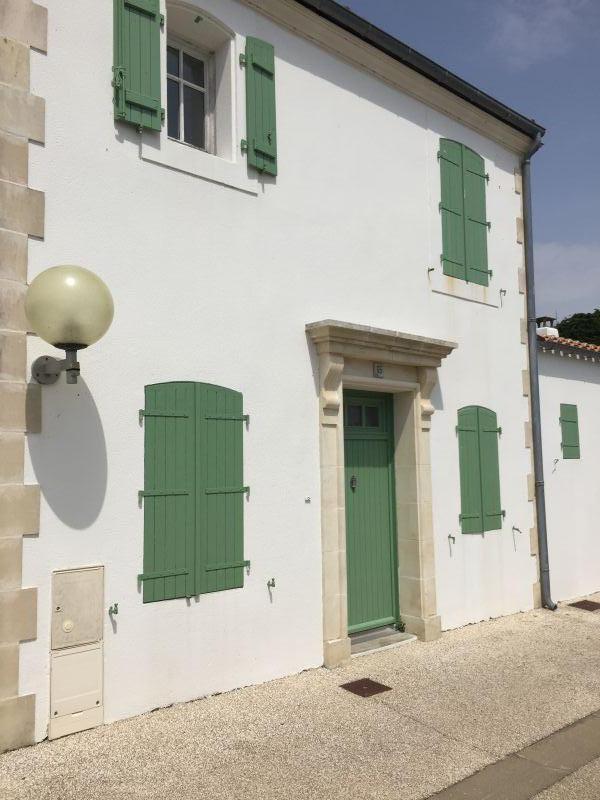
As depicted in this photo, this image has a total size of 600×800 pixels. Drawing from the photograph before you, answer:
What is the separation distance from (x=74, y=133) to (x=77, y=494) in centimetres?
240

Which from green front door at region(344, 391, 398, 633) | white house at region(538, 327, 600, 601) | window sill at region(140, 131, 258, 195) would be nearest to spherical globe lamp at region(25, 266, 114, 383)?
window sill at region(140, 131, 258, 195)

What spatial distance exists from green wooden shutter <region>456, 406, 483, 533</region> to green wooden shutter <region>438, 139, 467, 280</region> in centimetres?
156

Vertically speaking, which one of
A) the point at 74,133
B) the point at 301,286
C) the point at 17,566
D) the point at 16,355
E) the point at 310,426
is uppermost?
the point at 74,133

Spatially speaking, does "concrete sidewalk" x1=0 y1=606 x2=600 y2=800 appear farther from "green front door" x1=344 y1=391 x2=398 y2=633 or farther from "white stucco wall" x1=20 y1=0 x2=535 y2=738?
"green front door" x1=344 y1=391 x2=398 y2=633

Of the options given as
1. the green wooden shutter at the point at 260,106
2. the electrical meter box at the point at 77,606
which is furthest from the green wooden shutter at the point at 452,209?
the electrical meter box at the point at 77,606

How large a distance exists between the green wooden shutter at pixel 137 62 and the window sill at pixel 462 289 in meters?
3.36

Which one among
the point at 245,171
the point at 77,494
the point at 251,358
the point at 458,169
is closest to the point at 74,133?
the point at 245,171

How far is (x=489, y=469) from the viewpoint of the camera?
7.50 meters

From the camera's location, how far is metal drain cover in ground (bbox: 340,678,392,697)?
5082 millimetres

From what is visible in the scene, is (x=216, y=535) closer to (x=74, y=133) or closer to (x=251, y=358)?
(x=251, y=358)

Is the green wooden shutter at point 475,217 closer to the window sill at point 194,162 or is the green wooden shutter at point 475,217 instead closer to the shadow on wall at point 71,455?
the window sill at point 194,162

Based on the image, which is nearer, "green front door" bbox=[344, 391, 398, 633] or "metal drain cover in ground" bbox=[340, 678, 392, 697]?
"metal drain cover in ground" bbox=[340, 678, 392, 697]

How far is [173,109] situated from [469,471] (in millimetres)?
4553

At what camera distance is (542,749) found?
4.19 meters
